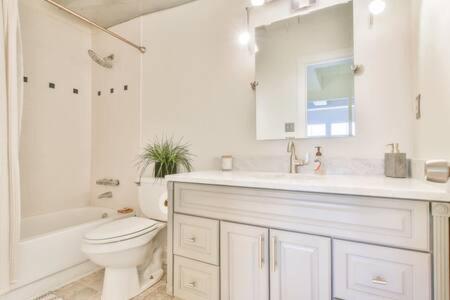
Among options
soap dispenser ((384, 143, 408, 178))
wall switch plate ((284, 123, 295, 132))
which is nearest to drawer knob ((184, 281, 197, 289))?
wall switch plate ((284, 123, 295, 132))

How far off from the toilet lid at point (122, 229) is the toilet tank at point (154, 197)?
3.9 inches

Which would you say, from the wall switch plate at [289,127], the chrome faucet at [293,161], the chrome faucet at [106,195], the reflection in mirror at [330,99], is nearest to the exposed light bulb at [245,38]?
the reflection in mirror at [330,99]

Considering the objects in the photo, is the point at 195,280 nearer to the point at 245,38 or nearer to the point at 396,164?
the point at 396,164

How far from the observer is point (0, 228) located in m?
1.33

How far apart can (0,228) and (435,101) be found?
2.31m

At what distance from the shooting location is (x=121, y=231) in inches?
56.2

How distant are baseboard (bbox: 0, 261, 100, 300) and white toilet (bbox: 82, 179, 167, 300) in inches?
17.9

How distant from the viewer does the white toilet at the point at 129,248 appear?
1.37 m

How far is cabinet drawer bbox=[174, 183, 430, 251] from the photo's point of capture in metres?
0.83

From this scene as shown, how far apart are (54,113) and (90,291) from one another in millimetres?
1622

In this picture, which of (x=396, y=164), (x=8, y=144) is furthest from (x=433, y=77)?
(x=8, y=144)

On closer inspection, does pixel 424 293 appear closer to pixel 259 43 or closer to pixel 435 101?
pixel 435 101

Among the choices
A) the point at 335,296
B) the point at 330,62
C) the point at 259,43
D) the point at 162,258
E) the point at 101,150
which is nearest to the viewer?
the point at 335,296

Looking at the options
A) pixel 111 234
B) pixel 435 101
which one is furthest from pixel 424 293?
pixel 111 234
